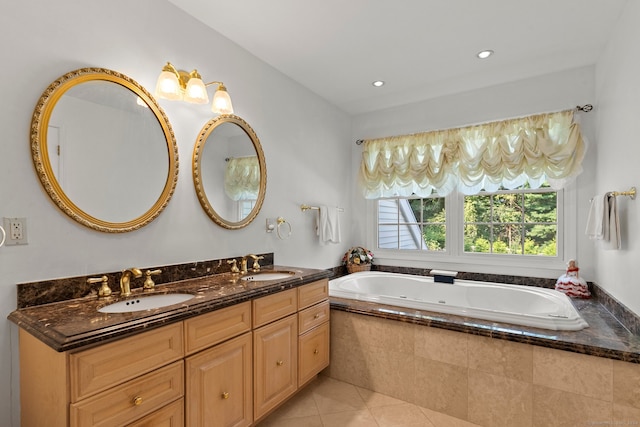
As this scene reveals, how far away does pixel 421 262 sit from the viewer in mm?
3475

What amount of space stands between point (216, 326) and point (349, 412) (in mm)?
1157

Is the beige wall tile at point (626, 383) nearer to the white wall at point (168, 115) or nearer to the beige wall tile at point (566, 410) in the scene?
the beige wall tile at point (566, 410)

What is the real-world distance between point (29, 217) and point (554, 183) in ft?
11.5

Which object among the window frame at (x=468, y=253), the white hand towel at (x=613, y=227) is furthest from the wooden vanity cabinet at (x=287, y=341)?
the white hand towel at (x=613, y=227)

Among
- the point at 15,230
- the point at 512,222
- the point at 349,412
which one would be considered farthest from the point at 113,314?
the point at 512,222

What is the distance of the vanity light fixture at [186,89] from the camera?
175 cm

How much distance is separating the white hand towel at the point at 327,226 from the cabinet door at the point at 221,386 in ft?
5.00

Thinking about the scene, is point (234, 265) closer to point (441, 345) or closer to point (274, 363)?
point (274, 363)

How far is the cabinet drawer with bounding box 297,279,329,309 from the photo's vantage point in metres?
2.13

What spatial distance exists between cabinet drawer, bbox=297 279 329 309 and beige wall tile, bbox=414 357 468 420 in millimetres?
767

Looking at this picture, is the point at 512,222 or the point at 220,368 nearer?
the point at 220,368

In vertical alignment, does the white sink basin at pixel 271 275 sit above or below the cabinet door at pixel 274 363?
above

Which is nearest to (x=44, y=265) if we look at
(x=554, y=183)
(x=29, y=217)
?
(x=29, y=217)

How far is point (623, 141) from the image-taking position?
2012mm
